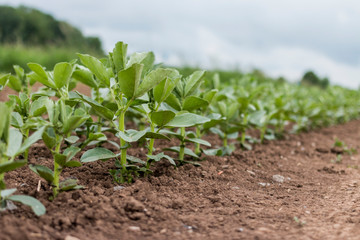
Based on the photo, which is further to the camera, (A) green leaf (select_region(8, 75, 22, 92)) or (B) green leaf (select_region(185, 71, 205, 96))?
(A) green leaf (select_region(8, 75, 22, 92))

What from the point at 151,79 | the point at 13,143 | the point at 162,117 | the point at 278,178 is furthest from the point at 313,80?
the point at 13,143

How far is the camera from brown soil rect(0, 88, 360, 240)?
1.75 meters

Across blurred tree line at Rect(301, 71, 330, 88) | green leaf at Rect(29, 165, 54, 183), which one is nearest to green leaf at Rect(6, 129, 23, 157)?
green leaf at Rect(29, 165, 54, 183)

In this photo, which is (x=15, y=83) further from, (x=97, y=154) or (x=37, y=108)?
(x=97, y=154)

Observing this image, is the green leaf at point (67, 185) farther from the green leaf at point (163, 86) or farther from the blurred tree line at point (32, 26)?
the blurred tree line at point (32, 26)

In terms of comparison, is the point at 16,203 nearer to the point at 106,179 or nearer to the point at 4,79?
the point at 106,179

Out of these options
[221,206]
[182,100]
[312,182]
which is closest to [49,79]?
[182,100]

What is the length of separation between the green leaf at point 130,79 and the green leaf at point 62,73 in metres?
0.39

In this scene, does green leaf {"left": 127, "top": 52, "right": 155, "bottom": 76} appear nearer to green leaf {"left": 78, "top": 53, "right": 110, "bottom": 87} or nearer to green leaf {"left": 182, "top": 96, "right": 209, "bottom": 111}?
green leaf {"left": 78, "top": 53, "right": 110, "bottom": 87}

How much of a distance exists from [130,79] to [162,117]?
312mm

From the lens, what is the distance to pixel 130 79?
1.99 metres

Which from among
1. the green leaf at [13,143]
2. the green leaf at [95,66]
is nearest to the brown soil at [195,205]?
the green leaf at [13,143]

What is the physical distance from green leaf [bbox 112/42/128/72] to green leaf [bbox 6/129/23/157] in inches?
26.9

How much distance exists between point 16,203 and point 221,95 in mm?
2174
